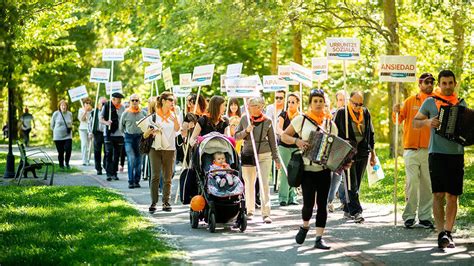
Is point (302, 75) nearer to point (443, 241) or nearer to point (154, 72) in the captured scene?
point (154, 72)

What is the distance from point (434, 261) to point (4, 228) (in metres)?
5.66

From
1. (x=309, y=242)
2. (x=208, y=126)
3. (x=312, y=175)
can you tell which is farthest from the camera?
(x=208, y=126)

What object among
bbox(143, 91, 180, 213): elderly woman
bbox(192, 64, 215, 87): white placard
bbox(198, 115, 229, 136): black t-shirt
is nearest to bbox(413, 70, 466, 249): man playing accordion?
bbox(198, 115, 229, 136): black t-shirt

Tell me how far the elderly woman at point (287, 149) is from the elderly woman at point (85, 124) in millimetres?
10488

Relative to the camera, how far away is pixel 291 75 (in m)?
19.3

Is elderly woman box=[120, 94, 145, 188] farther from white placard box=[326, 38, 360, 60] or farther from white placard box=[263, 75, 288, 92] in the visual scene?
white placard box=[326, 38, 360, 60]

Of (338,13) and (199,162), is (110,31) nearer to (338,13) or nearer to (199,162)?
(338,13)

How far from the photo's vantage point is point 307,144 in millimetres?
11492

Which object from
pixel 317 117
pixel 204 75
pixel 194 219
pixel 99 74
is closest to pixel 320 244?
pixel 317 117

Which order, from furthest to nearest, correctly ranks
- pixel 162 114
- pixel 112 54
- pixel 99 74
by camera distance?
pixel 99 74
pixel 112 54
pixel 162 114

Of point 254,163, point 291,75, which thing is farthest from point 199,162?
point 291,75

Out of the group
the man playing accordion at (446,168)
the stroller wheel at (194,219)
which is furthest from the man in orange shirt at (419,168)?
the stroller wheel at (194,219)

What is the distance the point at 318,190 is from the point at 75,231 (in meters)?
3.27

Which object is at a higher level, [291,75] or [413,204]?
[291,75]
